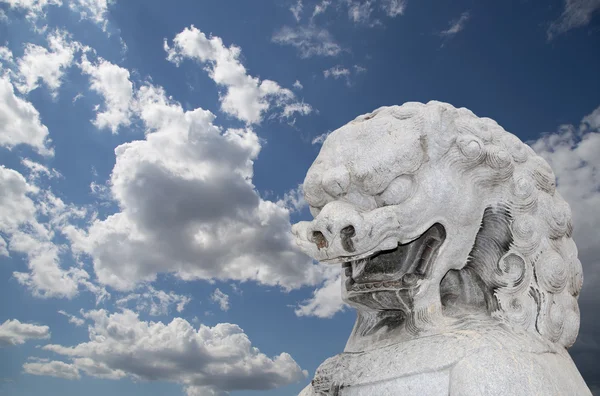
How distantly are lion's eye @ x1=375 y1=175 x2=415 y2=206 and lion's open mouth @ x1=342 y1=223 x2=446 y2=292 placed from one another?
32cm

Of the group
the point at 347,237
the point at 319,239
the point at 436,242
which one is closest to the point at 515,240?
the point at 436,242

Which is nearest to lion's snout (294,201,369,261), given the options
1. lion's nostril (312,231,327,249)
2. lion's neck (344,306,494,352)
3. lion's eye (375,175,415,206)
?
lion's nostril (312,231,327,249)

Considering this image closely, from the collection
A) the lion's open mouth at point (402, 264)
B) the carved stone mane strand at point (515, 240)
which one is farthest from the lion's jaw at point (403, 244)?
the carved stone mane strand at point (515, 240)

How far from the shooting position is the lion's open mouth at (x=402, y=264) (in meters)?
3.67

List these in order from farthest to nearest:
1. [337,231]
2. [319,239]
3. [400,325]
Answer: [400,325], [319,239], [337,231]

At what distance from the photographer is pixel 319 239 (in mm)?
3629

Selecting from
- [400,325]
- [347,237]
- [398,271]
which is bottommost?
[400,325]

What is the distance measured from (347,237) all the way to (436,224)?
67cm

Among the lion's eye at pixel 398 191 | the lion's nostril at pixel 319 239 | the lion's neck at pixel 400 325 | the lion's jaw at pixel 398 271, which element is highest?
the lion's eye at pixel 398 191

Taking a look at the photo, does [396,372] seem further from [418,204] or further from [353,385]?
[418,204]

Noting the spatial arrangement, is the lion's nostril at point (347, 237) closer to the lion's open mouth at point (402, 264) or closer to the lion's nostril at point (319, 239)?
the lion's nostril at point (319, 239)

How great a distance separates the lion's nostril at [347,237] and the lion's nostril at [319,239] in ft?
0.45

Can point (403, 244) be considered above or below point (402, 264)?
above

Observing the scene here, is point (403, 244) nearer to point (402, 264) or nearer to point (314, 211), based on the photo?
point (402, 264)
